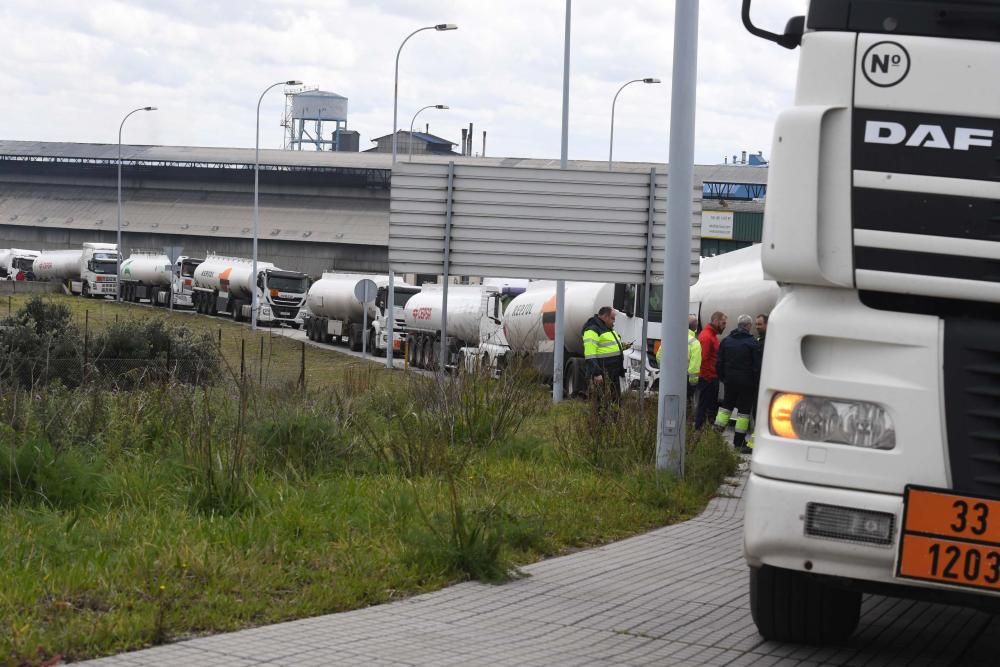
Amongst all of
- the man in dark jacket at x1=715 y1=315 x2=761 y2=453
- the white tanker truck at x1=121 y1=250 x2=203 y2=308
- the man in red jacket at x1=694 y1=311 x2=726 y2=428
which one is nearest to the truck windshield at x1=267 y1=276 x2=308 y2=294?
the white tanker truck at x1=121 y1=250 x2=203 y2=308

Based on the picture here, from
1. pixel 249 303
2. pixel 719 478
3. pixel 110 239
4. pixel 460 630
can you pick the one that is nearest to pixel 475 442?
pixel 719 478

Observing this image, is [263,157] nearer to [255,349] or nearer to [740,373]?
[255,349]

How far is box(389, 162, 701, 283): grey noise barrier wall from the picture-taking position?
20391 mm

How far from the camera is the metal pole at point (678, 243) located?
12953mm

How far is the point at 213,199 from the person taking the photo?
10325cm

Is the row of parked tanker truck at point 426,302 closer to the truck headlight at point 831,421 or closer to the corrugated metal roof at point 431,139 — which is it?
the truck headlight at point 831,421

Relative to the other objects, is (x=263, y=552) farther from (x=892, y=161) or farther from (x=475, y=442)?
(x=475, y=442)

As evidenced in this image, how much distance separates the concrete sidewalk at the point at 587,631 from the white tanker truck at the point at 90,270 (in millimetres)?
71932

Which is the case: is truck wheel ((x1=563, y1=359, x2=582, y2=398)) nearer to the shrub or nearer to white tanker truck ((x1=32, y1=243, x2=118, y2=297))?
the shrub

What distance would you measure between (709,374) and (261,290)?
1751 inches

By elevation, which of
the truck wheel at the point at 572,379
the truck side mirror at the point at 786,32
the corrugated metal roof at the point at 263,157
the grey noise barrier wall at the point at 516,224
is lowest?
the truck wheel at the point at 572,379

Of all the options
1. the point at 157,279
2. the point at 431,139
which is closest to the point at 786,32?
the point at 157,279

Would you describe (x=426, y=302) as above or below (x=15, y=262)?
below

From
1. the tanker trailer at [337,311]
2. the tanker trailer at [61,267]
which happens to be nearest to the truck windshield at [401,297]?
the tanker trailer at [337,311]
